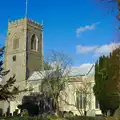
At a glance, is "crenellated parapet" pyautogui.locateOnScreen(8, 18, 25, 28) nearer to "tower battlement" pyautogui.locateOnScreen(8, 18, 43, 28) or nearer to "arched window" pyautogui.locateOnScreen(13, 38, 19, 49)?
"tower battlement" pyautogui.locateOnScreen(8, 18, 43, 28)

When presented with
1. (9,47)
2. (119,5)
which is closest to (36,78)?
(9,47)

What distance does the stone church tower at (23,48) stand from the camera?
214 ft

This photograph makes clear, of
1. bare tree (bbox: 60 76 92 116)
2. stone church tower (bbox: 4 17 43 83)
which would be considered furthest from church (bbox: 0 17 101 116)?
bare tree (bbox: 60 76 92 116)

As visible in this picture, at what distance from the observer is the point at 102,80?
41.2 meters

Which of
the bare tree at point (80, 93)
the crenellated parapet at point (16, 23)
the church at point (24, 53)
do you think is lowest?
the bare tree at point (80, 93)

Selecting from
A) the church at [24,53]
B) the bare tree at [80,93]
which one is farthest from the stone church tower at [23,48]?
the bare tree at [80,93]

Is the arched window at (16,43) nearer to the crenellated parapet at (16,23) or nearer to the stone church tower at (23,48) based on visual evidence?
the stone church tower at (23,48)

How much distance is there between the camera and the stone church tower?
214 ft

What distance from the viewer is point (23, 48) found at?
216ft

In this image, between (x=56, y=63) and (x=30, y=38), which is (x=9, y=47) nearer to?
(x=30, y=38)

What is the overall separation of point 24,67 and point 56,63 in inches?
685

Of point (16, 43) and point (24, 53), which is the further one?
point (16, 43)

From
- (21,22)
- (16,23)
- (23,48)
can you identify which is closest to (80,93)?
(23,48)

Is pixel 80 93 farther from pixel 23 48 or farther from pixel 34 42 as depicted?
pixel 34 42
